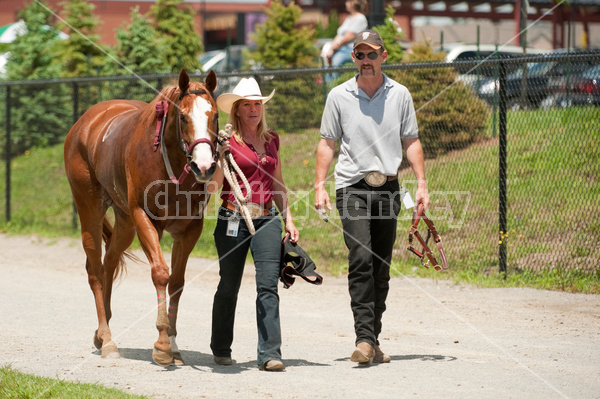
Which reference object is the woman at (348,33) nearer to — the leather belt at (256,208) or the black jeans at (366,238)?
the black jeans at (366,238)

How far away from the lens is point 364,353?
5.39m

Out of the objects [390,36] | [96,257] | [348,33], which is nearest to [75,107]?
[348,33]

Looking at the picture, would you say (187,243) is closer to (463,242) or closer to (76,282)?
(76,282)

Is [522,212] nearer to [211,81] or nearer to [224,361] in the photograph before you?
[224,361]

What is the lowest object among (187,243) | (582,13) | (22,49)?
(187,243)

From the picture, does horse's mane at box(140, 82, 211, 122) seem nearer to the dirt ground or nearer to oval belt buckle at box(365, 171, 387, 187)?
oval belt buckle at box(365, 171, 387, 187)

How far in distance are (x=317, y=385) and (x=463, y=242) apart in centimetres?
533

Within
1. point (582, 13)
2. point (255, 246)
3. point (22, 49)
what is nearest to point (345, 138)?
point (255, 246)

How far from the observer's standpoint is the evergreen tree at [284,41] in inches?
714

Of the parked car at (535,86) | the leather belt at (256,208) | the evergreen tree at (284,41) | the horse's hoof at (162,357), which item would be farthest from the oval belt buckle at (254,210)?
the evergreen tree at (284,41)

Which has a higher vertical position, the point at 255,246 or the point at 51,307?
the point at 255,246

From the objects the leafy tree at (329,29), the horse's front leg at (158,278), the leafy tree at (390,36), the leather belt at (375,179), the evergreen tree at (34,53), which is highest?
the leafy tree at (329,29)

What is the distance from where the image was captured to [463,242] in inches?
389

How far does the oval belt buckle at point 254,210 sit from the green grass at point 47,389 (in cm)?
151
